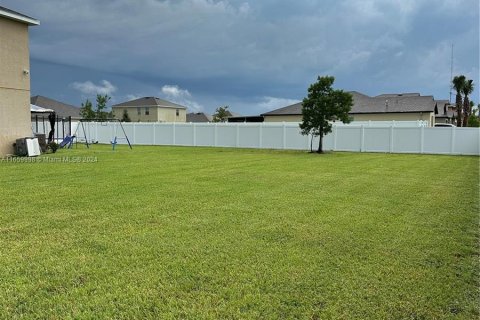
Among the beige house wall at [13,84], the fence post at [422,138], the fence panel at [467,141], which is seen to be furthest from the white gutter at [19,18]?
the fence panel at [467,141]

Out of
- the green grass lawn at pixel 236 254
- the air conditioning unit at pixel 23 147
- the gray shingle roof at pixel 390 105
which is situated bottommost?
the green grass lawn at pixel 236 254

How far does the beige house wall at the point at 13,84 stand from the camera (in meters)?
16.6

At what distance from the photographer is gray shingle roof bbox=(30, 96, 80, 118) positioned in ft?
163

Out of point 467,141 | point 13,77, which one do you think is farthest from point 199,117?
point 13,77

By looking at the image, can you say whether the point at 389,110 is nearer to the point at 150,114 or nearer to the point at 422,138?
the point at 422,138

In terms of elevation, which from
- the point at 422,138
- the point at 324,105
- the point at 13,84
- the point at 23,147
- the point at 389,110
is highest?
the point at 389,110

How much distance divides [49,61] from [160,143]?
1185cm

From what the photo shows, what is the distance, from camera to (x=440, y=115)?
51406 millimetres

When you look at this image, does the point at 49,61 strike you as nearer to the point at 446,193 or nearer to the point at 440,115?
the point at 446,193

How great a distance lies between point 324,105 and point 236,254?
1997cm

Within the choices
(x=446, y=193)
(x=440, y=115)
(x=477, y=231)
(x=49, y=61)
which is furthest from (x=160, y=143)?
(x=440, y=115)

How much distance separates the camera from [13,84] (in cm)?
1702

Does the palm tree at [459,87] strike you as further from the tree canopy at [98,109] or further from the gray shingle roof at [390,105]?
the tree canopy at [98,109]

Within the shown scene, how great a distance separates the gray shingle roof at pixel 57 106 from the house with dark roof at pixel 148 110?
35.3 ft
